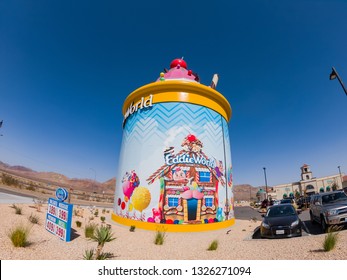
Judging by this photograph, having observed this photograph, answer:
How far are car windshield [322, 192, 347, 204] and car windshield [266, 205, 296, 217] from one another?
2.09 meters

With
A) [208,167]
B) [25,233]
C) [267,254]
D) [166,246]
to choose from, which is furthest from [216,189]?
[25,233]

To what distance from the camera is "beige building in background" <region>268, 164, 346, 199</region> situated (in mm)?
60750

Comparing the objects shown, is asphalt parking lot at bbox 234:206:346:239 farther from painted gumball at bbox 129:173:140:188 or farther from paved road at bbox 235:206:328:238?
painted gumball at bbox 129:173:140:188

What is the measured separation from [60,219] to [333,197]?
1291cm

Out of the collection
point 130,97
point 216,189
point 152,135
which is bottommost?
point 216,189

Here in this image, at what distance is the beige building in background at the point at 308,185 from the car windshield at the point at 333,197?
59.4 meters

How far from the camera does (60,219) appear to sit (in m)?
7.46

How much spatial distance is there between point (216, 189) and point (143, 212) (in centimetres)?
475

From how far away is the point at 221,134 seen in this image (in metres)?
13.9

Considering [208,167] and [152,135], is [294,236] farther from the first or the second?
[152,135]

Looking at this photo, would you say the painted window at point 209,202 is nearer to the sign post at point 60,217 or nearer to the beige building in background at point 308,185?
the sign post at point 60,217

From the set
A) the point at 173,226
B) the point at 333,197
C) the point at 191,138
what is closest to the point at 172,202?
the point at 173,226

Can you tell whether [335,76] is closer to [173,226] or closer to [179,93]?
[179,93]

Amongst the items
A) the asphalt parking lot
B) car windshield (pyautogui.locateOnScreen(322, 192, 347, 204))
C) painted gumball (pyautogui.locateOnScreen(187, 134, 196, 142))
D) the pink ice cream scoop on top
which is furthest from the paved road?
the pink ice cream scoop on top
